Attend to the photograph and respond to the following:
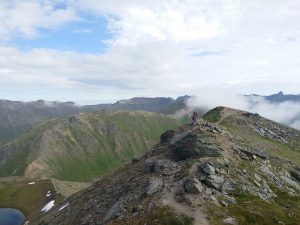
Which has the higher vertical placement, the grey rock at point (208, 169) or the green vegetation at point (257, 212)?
the grey rock at point (208, 169)

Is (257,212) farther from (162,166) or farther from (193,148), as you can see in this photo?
(162,166)

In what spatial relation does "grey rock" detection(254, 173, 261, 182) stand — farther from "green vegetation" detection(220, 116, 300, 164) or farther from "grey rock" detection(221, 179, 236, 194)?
"green vegetation" detection(220, 116, 300, 164)

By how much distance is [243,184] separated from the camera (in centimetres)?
7388

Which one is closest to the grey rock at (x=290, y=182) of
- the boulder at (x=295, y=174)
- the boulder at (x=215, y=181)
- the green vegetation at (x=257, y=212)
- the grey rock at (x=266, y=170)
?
the grey rock at (x=266, y=170)

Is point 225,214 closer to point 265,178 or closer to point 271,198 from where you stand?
point 271,198

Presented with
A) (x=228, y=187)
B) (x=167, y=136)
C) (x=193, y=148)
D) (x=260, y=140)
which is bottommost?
(x=228, y=187)

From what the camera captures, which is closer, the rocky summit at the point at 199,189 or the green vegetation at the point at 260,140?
the rocky summit at the point at 199,189

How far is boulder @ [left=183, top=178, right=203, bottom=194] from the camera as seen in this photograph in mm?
70250

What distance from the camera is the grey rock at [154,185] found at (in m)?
74.8

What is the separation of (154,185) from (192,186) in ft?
29.9


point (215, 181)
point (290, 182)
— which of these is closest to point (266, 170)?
point (290, 182)

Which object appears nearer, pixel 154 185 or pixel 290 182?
pixel 154 185

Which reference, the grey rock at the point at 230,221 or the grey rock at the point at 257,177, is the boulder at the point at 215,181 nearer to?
the grey rock at the point at 257,177

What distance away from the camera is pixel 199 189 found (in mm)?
70250
